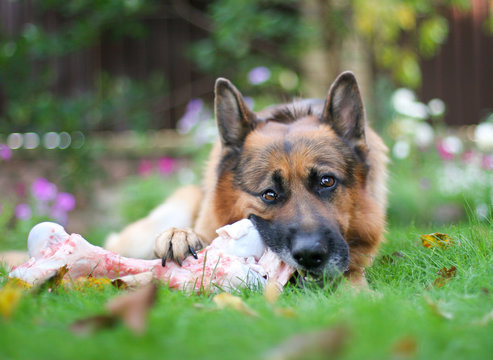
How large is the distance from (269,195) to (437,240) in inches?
46.0

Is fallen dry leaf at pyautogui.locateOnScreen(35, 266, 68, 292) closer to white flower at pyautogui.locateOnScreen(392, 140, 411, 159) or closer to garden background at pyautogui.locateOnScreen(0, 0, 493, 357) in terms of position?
garden background at pyautogui.locateOnScreen(0, 0, 493, 357)

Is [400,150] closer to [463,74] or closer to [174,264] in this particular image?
[463,74]

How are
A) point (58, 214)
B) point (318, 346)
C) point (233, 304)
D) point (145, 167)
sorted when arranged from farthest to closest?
point (145, 167)
point (58, 214)
point (233, 304)
point (318, 346)

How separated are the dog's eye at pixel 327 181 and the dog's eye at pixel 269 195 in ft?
1.08

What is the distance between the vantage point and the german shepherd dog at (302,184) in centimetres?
288

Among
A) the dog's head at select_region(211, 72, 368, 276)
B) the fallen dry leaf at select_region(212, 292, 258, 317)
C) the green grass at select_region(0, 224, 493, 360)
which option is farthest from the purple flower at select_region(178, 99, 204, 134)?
the fallen dry leaf at select_region(212, 292, 258, 317)

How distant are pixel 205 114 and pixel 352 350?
6865 millimetres

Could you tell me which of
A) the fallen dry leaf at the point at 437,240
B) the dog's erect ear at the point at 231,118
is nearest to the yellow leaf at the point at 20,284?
the dog's erect ear at the point at 231,118

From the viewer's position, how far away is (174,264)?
2.92 meters

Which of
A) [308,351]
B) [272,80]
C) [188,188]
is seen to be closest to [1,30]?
[272,80]

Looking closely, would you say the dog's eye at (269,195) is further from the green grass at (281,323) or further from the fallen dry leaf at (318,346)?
the fallen dry leaf at (318,346)

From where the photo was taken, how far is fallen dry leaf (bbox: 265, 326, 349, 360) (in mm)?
1372

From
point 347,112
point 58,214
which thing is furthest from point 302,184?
point 58,214

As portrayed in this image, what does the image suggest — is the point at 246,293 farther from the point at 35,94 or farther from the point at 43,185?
the point at 35,94
